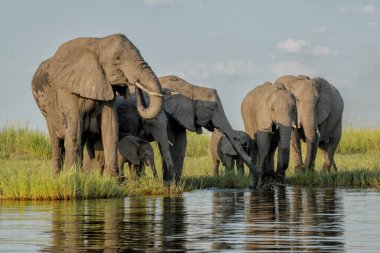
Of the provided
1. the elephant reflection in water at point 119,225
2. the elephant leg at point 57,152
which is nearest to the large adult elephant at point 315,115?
the elephant leg at point 57,152

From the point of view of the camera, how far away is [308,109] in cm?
2441

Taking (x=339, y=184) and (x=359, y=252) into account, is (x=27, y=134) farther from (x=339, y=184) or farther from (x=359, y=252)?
(x=359, y=252)

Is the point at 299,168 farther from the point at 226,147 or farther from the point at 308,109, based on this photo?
the point at 226,147

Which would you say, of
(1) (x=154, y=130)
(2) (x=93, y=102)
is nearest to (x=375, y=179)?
(1) (x=154, y=130)

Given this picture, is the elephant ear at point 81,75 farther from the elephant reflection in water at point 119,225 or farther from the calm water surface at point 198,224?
the elephant reflection in water at point 119,225

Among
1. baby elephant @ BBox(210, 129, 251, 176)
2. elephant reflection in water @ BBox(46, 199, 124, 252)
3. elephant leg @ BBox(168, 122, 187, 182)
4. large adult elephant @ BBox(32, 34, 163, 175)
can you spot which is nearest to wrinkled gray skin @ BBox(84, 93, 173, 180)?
elephant leg @ BBox(168, 122, 187, 182)

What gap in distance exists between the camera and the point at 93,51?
18.4 meters

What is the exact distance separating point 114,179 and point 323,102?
30.7 feet

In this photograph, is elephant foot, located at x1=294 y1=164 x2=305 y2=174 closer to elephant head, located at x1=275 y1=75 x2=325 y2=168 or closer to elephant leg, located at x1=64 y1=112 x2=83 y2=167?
elephant head, located at x1=275 y1=75 x2=325 y2=168

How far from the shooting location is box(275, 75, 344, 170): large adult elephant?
24.4 meters

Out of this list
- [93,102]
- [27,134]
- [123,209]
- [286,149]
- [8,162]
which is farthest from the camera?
[27,134]

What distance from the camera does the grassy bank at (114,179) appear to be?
16281 millimetres

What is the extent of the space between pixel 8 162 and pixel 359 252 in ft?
61.6

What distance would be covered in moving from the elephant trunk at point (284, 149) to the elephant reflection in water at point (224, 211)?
2.70m
